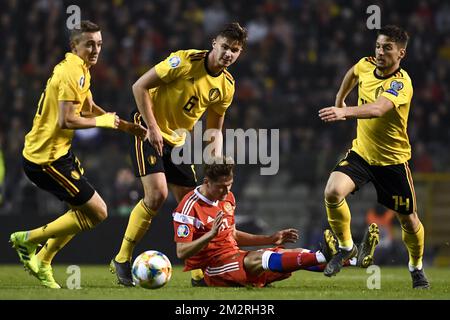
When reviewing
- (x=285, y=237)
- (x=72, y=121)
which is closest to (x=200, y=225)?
(x=285, y=237)

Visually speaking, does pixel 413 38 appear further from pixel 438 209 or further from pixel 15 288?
pixel 15 288

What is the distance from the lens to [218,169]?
823 cm

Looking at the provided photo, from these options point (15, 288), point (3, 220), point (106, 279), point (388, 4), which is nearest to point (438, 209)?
point (388, 4)

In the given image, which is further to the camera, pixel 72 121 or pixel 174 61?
pixel 174 61

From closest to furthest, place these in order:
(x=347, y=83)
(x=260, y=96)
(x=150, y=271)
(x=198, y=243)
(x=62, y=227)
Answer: (x=198, y=243)
(x=150, y=271)
(x=62, y=227)
(x=347, y=83)
(x=260, y=96)

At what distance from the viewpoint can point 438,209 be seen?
16.8 m

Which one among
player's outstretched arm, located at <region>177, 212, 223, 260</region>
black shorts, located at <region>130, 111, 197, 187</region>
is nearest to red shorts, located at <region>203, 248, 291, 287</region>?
player's outstretched arm, located at <region>177, 212, 223, 260</region>

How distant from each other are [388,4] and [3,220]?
9261 millimetres

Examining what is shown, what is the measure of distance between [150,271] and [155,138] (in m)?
1.31

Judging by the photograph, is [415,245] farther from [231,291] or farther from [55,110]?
[55,110]

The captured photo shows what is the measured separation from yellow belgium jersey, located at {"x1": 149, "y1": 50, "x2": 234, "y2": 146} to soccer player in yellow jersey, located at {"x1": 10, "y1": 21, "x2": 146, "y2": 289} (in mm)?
571

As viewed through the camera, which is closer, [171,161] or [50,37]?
[171,161]

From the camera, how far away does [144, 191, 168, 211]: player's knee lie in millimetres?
Result: 9062

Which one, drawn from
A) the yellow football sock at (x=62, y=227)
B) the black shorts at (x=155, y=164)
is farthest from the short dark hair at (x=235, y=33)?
the yellow football sock at (x=62, y=227)
